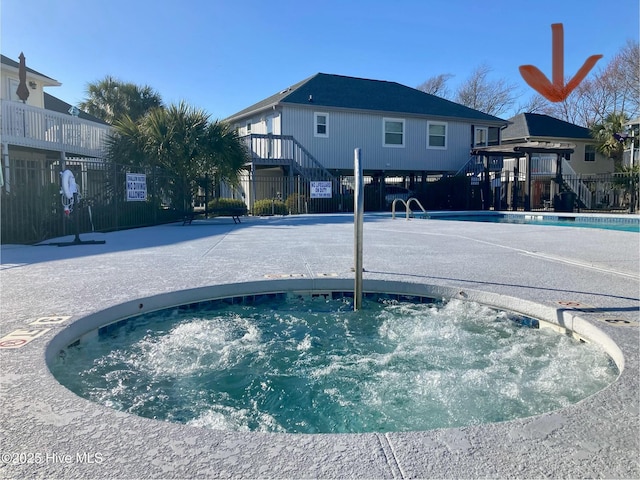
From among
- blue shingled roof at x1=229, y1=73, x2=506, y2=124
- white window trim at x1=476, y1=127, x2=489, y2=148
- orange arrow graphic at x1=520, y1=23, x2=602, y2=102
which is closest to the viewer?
orange arrow graphic at x1=520, y1=23, x2=602, y2=102

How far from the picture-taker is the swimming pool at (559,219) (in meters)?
17.3

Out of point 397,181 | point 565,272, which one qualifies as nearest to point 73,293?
point 565,272

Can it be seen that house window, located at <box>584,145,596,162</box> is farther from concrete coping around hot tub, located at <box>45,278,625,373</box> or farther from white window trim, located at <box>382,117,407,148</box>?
concrete coping around hot tub, located at <box>45,278,625,373</box>

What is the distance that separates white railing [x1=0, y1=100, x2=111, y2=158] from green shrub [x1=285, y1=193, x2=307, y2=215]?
26.9ft

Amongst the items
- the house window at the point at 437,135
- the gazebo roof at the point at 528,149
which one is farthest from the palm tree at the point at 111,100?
the gazebo roof at the point at 528,149

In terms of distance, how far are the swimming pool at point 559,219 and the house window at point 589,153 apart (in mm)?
14885

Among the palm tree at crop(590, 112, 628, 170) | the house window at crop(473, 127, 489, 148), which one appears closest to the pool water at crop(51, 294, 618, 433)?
the house window at crop(473, 127, 489, 148)

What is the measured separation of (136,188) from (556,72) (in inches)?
481

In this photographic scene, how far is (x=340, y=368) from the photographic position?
3.90m

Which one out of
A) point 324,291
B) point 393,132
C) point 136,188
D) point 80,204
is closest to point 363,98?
point 393,132

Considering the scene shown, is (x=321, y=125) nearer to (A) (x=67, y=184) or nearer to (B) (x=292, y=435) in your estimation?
(A) (x=67, y=184)

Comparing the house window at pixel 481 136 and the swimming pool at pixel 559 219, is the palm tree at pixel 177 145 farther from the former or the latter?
the house window at pixel 481 136

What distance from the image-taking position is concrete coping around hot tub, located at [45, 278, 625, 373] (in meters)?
3.88

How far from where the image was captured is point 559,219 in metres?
19.4
